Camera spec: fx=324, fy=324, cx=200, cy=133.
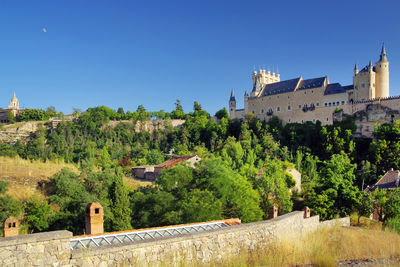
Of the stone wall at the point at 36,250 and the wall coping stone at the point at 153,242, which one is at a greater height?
the stone wall at the point at 36,250

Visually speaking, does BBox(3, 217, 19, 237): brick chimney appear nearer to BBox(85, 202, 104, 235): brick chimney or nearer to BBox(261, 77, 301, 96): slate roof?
BBox(85, 202, 104, 235): brick chimney

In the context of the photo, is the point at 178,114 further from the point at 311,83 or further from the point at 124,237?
Answer: the point at 124,237

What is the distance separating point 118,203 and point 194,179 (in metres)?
4.49

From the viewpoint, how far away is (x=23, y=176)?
2138 cm

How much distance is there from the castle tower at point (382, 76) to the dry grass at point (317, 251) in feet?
132

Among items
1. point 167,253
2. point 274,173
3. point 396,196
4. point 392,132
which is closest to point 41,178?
point 274,173

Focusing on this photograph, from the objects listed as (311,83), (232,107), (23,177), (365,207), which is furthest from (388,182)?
(232,107)

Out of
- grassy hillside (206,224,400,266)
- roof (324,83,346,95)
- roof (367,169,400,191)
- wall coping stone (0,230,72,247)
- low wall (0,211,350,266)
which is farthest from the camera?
roof (324,83,346,95)

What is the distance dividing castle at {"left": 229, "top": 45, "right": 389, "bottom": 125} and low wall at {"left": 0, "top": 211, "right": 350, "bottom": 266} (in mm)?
41429

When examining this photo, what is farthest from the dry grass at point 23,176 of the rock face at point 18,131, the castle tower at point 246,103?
the castle tower at point 246,103

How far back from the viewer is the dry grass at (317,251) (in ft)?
18.2

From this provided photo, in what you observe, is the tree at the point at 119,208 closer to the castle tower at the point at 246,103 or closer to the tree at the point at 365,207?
the tree at the point at 365,207

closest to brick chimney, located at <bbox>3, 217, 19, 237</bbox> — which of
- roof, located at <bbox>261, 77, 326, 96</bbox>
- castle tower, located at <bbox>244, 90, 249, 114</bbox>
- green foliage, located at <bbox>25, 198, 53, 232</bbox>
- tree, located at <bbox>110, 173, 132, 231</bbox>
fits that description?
green foliage, located at <bbox>25, 198, 53, 232</bbox>

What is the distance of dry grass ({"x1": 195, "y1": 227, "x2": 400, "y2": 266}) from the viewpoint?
5.55m
